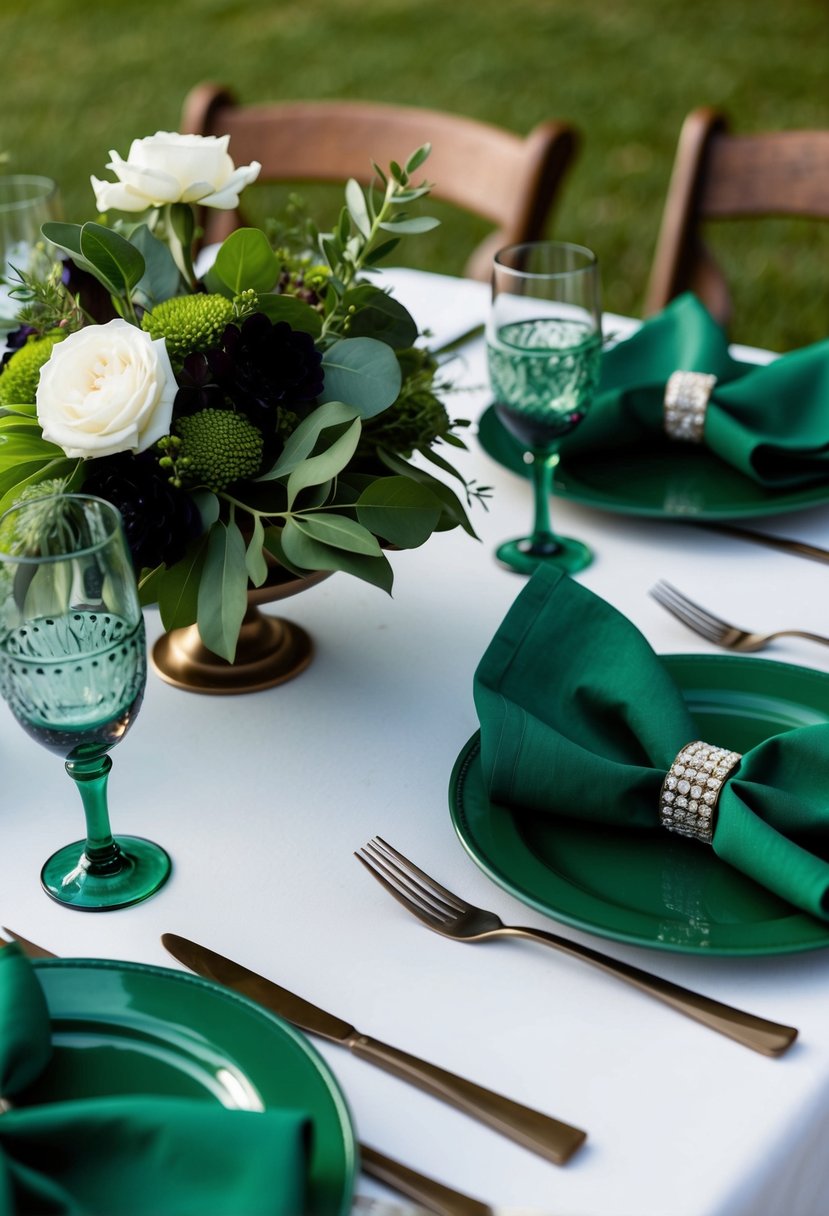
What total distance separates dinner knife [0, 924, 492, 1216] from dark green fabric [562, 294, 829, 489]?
0.78m

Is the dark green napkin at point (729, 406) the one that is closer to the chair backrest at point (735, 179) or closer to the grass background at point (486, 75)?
the chair backrest at point (735, 179)

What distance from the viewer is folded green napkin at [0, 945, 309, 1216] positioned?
581mm

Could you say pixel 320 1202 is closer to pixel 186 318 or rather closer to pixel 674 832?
pixel 674 832

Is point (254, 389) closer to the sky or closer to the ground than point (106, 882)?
closer to the sky

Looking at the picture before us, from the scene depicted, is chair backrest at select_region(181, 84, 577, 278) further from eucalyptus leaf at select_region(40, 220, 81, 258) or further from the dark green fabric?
eucalyptus leaf at select_region(40, 220, 81, 258)

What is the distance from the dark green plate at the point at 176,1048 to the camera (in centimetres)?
66

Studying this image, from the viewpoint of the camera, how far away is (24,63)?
5.89 meters

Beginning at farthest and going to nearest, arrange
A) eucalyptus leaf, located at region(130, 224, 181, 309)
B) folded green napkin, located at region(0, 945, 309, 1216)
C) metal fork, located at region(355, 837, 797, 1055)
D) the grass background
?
the grass background → eucalyptus leaf, located at region(130, 224, 181, 309) → metal fork, located at region(355, 837, 797, 1055) → folded green napkin, located at region(0, 945, 309, 1216)

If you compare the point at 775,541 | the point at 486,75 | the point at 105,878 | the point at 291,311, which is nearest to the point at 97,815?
the point at 105,878

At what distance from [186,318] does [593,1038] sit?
1.75 ft

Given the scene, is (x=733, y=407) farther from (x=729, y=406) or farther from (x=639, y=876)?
(x=639, y=876)

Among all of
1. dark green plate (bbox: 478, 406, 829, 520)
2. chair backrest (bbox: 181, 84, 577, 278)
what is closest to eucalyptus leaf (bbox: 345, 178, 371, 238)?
dark green plate (bbox: 478, 406, 829, 520)

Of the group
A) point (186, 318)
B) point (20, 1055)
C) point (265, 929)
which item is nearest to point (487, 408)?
point (186, 318)

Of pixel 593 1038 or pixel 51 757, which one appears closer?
pixel 593 1038
